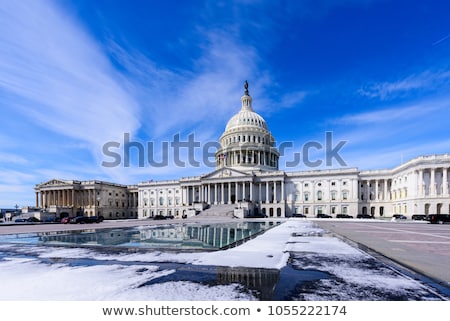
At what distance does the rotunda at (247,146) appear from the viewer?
90625 mm

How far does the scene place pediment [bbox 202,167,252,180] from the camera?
3138 inches

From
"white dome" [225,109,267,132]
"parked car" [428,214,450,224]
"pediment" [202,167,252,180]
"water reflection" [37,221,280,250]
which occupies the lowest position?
"parked car" [428,214,450,224]

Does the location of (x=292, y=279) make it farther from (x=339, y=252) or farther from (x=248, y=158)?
(x=248, y=158)

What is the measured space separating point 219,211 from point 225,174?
16876 mm

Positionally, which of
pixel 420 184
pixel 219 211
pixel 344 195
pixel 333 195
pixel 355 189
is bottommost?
pixel 219 211

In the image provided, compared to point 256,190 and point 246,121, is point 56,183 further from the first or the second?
point 246,121

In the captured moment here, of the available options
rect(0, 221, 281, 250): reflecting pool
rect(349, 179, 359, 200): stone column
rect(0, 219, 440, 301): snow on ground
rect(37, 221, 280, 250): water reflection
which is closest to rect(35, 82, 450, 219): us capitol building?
rect(349, 179, 359, 200): stone column

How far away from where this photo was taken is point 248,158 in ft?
300

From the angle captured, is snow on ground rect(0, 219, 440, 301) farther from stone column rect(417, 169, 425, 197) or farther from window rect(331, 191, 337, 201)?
window rect(331, 191, 337, 201)

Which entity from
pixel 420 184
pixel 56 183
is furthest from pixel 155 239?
pixel 56 183

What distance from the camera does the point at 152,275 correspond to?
770cm

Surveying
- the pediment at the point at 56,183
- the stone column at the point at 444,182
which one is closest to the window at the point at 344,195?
the stone column at the point at 444,182

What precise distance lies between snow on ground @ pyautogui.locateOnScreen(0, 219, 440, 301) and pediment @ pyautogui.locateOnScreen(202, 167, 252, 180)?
222 feet

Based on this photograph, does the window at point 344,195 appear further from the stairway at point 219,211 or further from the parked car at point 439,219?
the stairway at point 219,211
